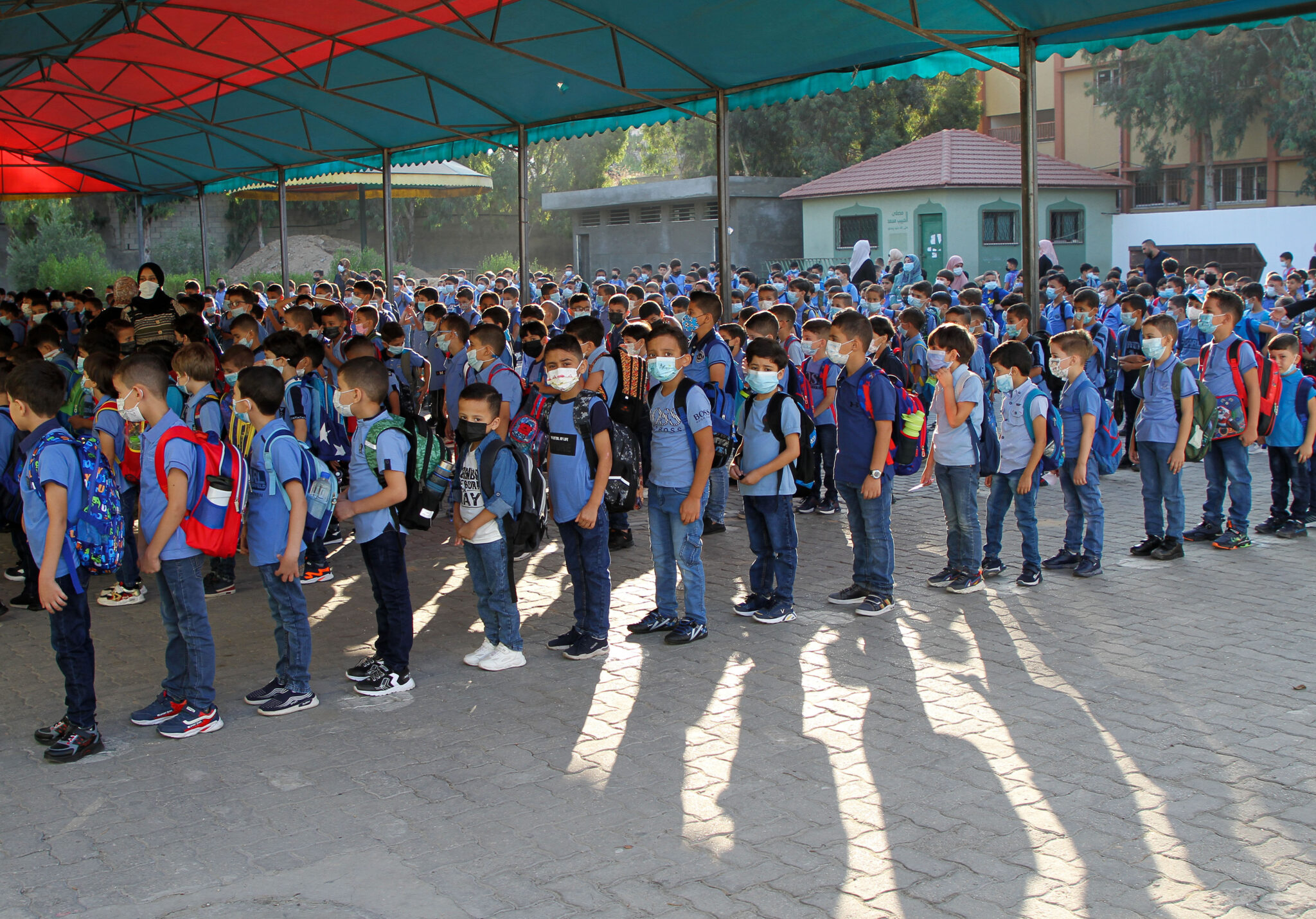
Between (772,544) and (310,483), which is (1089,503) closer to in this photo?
(772,544)

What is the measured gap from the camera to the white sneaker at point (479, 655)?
→ 18.8 feet

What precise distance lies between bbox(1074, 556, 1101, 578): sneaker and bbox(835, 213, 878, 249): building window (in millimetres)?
24596

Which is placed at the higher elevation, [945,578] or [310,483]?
[310,483]

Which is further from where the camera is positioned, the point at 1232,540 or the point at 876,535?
the point at 1232,540

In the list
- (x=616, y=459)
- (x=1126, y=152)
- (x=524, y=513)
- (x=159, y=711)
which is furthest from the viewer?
(x=1126, y=152)

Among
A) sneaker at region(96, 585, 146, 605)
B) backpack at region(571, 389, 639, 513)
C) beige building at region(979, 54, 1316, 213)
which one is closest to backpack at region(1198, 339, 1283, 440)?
backpack at region(571, 389, 639, 513)

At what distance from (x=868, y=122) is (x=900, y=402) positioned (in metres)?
35.9

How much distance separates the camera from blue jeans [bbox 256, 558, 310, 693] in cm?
511

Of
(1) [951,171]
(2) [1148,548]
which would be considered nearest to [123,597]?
(2) [1148,548]

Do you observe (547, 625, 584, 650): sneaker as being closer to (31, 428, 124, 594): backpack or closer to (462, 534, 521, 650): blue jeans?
(462, 534, 521, 650): blue jeans

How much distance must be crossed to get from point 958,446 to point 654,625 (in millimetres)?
2206

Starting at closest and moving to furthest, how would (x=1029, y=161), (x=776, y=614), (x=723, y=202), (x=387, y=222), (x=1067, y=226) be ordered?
(x=776, y=614) < (x=1029, y=161) < (x=723, y=202) < (x=387, y=222) < (x=1067, y=226)

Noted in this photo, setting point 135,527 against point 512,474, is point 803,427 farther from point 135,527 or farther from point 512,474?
point 135,527

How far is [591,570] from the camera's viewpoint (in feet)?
19.1
